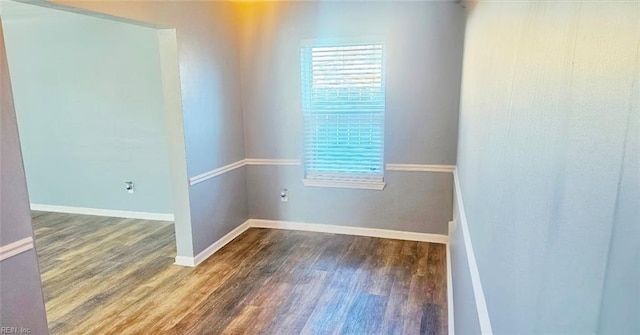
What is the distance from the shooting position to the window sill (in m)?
4.11

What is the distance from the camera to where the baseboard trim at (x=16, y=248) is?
1753mm

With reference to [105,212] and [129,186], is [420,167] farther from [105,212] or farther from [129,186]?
[105,212]

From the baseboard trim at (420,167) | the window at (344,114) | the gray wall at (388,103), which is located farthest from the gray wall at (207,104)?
the baseboard trim at (420,167)

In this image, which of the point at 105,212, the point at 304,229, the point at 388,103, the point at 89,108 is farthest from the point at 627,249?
the point at 105,212

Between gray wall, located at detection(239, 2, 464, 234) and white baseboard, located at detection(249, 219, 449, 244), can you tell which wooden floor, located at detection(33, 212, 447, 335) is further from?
gray wall, located at detection(239, 2, 464, 234)

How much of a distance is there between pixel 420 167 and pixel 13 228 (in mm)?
3273

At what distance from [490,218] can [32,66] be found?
5.76m

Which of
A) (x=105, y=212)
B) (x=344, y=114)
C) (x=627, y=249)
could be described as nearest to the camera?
(x=627, y=249)

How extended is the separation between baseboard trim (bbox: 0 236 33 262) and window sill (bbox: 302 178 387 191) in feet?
9.06

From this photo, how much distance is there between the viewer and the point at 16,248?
181cm

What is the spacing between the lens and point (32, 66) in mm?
4859

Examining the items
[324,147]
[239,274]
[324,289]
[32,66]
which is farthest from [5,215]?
[32,66]

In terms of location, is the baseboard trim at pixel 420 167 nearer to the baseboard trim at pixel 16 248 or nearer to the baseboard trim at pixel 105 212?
the baseboard trim at pixel 105 212

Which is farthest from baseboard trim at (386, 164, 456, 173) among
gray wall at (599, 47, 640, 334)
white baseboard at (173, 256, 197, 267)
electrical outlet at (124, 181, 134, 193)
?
gray wall at (599, 47, 640, 334)
